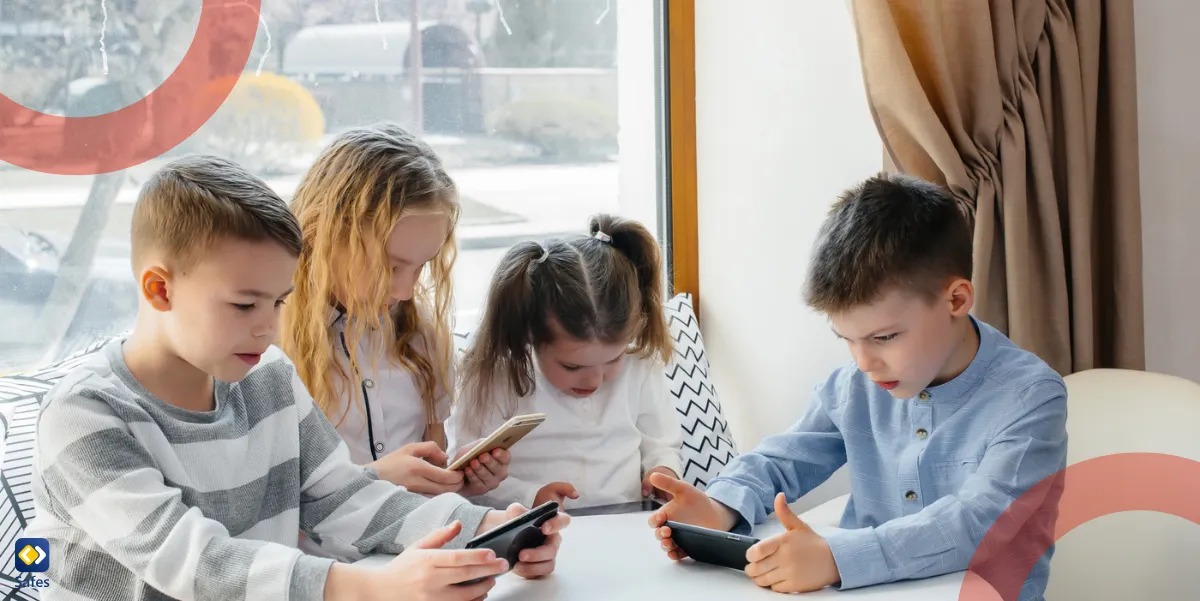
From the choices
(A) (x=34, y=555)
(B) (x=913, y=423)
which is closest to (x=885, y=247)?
(B) (x=913, y=423)

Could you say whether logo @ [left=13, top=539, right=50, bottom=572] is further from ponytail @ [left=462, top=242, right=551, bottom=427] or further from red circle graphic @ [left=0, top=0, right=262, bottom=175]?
red circle graphic @ [left=0, top=0, right=262, bottom=175]

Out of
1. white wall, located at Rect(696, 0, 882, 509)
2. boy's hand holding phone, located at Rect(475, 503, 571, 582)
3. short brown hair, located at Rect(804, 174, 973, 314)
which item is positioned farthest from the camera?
white wall, located at Rect(696, 0, 882, 509)

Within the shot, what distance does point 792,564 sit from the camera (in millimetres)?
1138

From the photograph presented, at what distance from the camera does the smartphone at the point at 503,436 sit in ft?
4.72

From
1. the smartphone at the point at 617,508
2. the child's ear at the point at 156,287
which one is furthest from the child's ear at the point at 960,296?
the child's ear at the point at 156,287

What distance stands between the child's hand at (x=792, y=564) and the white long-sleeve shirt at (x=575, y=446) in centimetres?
63

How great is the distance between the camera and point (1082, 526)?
150cm

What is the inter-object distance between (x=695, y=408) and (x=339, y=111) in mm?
984

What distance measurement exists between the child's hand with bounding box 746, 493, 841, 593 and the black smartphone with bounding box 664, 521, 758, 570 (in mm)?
18

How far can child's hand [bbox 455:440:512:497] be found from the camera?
1.57 m

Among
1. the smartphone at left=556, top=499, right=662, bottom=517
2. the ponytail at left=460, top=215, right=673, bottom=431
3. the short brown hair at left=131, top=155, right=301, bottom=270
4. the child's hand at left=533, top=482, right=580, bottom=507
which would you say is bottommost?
the smartphone at left=556, top=499, right=662, bottom=517

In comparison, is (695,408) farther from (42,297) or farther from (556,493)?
(42,297)

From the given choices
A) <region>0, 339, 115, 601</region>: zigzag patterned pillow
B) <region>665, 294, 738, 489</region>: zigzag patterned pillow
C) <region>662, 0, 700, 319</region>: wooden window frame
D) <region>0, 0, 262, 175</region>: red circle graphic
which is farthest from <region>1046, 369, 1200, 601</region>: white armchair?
<region>0, 0, 262, 175</region>: red circle graphic

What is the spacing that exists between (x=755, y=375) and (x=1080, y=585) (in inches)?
37.6
